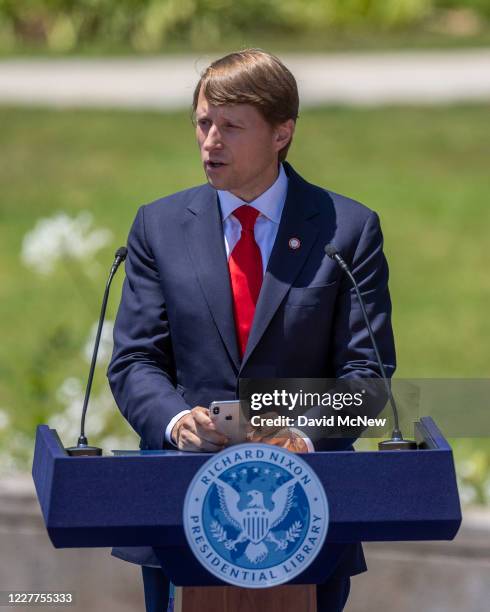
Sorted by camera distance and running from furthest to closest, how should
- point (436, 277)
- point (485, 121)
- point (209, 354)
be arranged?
1. point (485, 121)
2. point (436, 277)
3. point (209, 354)

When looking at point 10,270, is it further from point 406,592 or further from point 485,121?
point 406,592

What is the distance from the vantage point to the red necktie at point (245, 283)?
3592 millimetres

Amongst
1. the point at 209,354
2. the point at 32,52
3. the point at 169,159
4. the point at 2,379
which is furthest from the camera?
the point at 32,52

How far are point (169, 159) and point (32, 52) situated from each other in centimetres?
381

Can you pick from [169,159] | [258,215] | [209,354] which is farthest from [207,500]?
[169,159]

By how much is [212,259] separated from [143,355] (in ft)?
0.86

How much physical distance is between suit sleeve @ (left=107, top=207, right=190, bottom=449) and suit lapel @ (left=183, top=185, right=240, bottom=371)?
0.11 m

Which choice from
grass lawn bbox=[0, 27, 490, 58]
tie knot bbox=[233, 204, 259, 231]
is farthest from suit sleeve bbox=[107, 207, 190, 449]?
grass lawn bbox=[0, 27, 490, 58]

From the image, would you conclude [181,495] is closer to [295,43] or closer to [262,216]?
[262,216]

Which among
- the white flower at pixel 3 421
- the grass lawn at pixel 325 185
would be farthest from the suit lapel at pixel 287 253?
the grass lawn at pixel 325 185

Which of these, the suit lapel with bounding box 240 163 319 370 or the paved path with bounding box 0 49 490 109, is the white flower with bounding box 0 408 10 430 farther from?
the paved path with bounding box 0 49 490 109

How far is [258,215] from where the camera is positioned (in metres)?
3.63

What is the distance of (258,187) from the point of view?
142 inches

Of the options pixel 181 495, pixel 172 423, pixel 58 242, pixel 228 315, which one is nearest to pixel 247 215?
pixel 228 315
